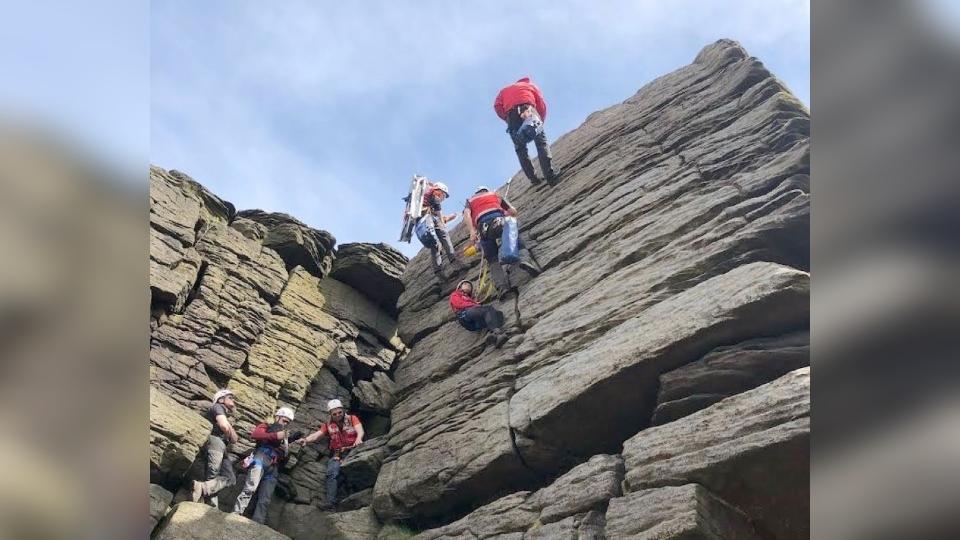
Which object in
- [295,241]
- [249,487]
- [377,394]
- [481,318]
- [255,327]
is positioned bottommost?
[249,487]

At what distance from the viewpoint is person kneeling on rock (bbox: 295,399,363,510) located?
17938 millimetres

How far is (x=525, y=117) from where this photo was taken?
20734 millimetres

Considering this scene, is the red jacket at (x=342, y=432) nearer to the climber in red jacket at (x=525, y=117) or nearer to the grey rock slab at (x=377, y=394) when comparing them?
the grey rock slab at (x=377, y=394)

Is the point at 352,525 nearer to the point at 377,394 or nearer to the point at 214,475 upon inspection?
the point at 214,475

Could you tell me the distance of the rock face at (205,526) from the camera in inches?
514

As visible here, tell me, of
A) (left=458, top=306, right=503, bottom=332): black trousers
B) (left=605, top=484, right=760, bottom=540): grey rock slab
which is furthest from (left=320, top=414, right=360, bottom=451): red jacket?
(left=605, top=484, right=760, bottom=540): grey rock slab

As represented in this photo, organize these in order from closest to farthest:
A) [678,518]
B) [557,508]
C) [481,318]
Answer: [678,518] < [557,508] < [481,318]

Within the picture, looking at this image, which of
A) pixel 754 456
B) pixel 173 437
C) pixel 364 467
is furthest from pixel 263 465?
pixel 754 456

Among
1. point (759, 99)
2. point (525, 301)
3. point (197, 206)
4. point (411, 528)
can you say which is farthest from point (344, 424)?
point (759, 99)

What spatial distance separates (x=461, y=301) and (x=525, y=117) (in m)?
5.50

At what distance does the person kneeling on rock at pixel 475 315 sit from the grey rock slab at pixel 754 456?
21.1 ft
